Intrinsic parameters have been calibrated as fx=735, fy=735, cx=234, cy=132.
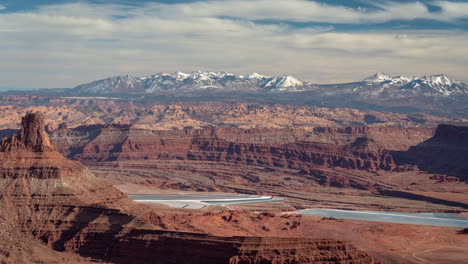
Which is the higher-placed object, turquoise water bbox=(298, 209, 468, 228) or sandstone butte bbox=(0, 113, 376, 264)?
sandstone butte bbox=(0, 113, 376, 264)

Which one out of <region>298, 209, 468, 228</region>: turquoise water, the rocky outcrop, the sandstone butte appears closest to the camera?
the sandstone butte

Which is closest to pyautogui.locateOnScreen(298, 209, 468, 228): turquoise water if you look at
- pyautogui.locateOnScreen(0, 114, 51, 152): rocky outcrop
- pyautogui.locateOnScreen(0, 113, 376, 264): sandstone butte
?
pyautogui.locateOnScreen(0, 113, 376, 264): sandstone butte

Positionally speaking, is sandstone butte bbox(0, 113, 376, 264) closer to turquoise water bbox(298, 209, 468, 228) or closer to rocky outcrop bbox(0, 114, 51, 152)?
rocky outcrop bbox(0, 114, 51, 152)

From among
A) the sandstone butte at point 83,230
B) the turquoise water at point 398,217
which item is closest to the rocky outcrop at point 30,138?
the sandstone butte at point 83,230

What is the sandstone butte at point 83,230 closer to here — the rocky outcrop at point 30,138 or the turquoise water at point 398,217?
the rocky outcrop at point 30,138

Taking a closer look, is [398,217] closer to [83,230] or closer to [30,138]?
[83,230]
